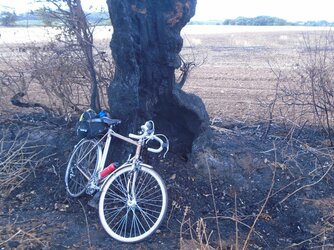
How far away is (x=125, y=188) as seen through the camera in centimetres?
Answer: 556

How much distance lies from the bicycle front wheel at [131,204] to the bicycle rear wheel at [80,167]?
58 cm

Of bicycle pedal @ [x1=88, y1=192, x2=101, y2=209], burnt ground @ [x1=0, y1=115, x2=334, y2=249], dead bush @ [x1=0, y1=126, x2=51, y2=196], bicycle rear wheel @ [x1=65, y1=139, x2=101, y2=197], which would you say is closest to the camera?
burnt ground @ [x1=0, y1=115, x2=334, y2=249]

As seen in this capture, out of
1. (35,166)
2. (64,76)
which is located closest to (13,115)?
(64,76)

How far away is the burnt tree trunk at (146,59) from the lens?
6.12 m

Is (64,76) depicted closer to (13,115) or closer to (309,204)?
(13,115)

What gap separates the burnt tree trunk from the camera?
6117 mm

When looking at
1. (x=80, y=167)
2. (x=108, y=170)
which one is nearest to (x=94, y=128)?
(x=108, y=170)

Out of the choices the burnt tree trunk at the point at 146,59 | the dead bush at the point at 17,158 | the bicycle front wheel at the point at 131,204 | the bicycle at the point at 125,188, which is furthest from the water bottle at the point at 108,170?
the dead bush at the point at 17,158

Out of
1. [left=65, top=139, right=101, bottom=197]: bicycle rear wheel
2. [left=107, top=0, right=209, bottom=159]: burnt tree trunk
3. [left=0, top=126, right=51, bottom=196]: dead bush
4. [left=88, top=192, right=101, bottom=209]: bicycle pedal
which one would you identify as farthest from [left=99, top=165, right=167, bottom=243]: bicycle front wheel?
[left=0, top=126, right=51, bottom=196]: dead bush

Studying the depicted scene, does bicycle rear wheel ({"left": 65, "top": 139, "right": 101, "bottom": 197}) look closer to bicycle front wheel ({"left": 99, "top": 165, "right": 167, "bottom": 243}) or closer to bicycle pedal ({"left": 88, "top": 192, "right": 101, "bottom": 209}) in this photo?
bicycle pedal ({"left": 88, "top": 192, "right": 101, "bottom": 209})

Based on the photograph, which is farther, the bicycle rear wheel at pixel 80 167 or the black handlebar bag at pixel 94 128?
the bicycle rear wheel at pixel 80 167

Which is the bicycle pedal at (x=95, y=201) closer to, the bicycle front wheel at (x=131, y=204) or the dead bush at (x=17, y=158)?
the bicycle front wheel at (x=131, y=204)

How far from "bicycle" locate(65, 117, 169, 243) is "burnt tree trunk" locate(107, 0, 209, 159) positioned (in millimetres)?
526

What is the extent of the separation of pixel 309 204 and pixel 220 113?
3735mm
